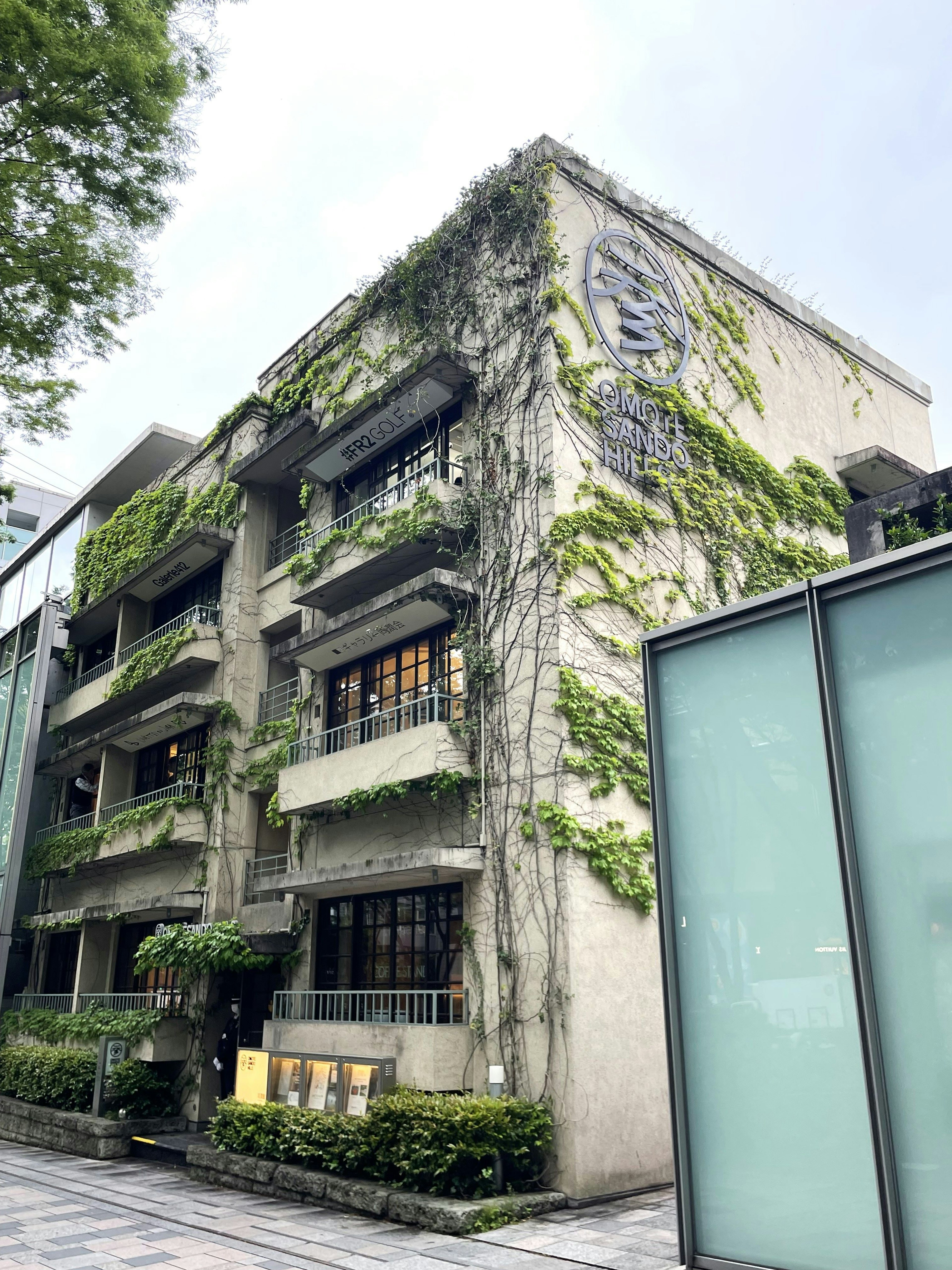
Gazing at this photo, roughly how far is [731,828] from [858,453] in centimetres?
1371

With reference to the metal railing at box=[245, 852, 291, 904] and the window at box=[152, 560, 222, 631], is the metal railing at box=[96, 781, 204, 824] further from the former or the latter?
the window at box=[152, 560, 222, 631]

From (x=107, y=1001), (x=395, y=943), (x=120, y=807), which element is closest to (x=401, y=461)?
(x=395, y=943)

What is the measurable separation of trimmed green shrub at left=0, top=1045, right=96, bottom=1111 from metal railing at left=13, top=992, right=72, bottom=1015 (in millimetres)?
1095

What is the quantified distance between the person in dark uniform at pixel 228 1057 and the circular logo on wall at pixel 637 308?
11928 mm

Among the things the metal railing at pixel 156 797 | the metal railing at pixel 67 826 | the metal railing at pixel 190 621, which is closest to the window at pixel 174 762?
the metal railing at pixel 156 797

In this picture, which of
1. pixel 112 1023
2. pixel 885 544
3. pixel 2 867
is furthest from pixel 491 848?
pixel 2 867

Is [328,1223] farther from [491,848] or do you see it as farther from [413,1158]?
[491,848]

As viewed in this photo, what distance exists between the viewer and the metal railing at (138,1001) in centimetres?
1717

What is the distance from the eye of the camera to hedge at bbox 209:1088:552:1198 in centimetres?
1041

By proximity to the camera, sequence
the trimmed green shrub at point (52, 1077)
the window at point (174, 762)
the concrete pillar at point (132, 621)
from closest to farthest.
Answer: the trimmed green shrub at point (52, 1077) < the window at point (174, 762) < the concrete pillar at point (132, 621)

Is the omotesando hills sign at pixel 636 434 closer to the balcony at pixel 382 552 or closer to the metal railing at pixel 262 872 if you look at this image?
the balcony at pixel 382 552

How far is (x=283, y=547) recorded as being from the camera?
772 inches

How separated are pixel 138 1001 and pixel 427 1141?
10.2 meters

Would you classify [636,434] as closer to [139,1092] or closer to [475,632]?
[475,632]
